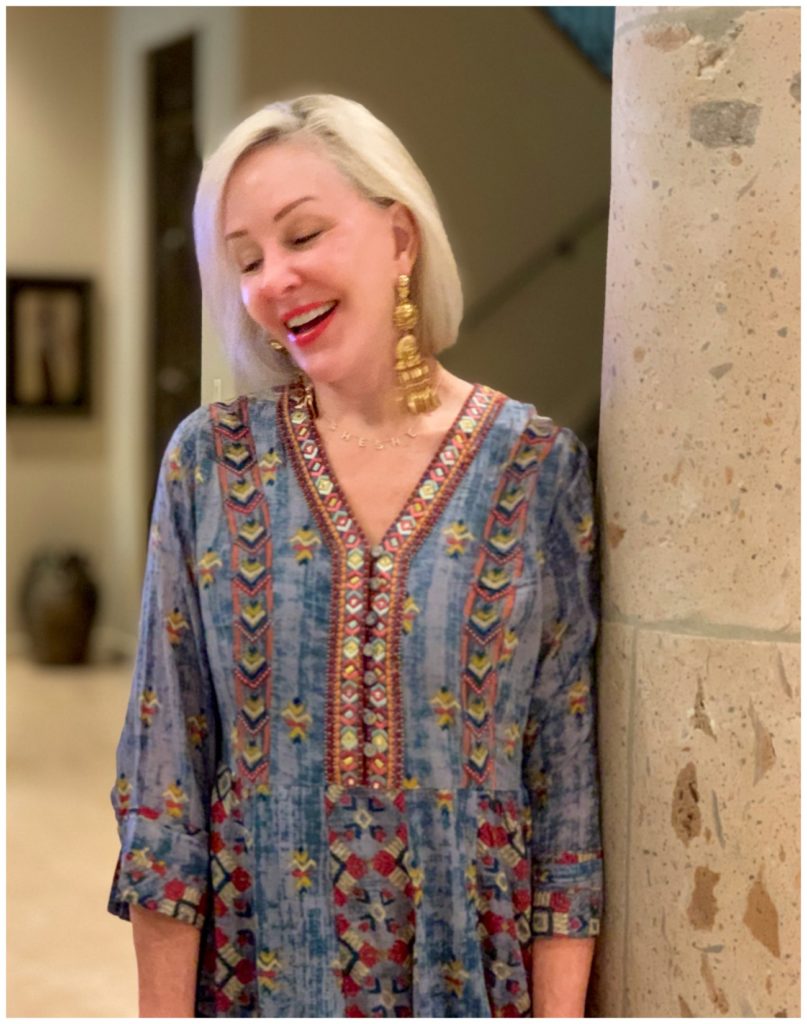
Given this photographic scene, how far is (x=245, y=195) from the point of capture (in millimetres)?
1367

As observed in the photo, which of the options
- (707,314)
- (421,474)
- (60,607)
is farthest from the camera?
(60,607)

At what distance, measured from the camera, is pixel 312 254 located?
1.36 m

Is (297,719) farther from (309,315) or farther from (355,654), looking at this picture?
(309,315)

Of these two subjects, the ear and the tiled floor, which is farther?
the tiled floor

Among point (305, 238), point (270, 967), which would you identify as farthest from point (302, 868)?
point (305, 238)

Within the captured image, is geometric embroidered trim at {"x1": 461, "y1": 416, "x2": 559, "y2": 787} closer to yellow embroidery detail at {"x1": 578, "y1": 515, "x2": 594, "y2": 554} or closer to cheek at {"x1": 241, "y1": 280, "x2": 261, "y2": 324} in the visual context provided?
yellow embroidery detail at {"x1": 578, "y1": 515, "x2": 594, "y2": 554}

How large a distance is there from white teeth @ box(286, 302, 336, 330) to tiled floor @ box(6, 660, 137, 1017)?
187 cm

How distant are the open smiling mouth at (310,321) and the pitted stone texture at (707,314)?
0.99 feet

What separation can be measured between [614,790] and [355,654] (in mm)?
319

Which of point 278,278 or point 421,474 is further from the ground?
point 278,278

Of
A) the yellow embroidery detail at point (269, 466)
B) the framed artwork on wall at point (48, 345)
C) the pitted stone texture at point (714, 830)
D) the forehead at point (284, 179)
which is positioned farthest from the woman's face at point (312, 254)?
the framed artwork on wall at point (48, 345)

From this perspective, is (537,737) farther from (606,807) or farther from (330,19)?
(330,19)

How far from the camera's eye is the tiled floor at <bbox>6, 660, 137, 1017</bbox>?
10.6 ft

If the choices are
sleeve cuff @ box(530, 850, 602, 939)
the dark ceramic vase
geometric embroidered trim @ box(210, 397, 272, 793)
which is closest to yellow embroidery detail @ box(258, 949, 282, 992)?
geometric embroidered trim @ box(210, 397, 272, 793)
